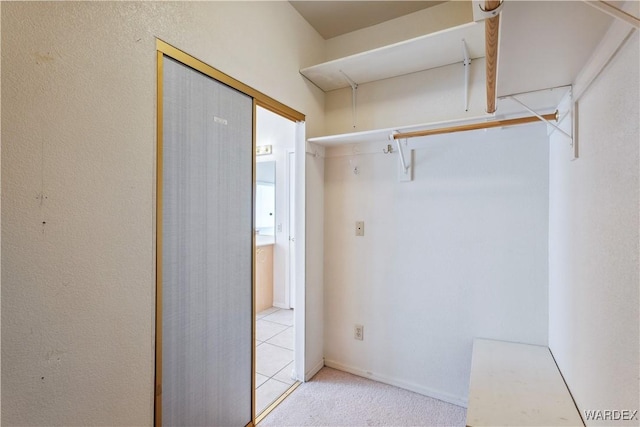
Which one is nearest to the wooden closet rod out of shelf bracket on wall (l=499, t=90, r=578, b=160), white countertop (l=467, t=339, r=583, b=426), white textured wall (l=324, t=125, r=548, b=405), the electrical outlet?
shelf bracket on wall (l=499, t=90, r=578, b=160)

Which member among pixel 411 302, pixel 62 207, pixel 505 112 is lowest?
pixel 411 302

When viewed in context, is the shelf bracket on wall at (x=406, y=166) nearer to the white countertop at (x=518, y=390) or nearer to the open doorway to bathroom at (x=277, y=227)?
the white countertop at (x=518, y=390)

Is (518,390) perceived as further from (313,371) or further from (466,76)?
(466,76)

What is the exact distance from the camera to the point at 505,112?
1565 millimetres

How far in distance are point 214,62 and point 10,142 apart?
909mm

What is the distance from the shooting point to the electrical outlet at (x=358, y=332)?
2.31m

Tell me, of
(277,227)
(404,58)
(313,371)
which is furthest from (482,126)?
(277,227)

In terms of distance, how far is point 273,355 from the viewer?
8.82ft

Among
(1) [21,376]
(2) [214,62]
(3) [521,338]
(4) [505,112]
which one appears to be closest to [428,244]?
(3) [521,338]

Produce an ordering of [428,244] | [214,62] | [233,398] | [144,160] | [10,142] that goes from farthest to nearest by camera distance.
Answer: [428,244]
[233,398]
[214,62]
[144,160]
[10,142]

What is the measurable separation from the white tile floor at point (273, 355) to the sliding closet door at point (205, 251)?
14.7 inches

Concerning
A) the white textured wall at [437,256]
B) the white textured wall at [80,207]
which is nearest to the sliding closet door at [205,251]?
the white textured wall at [80,207]

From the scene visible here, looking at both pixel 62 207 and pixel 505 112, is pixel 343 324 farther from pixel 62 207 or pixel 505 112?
pixel 62 207

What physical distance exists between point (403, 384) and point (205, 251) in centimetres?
172
